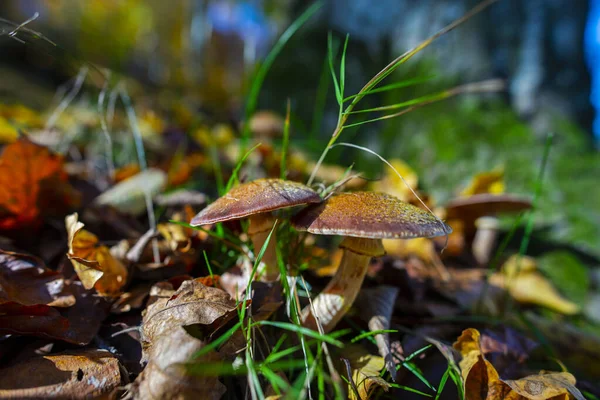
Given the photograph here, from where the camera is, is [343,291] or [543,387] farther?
[343,291]

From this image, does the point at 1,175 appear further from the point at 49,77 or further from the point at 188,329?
the point at 49,77

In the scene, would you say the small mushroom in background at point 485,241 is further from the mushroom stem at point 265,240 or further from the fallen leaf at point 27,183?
the fallen leaf at point 27,183

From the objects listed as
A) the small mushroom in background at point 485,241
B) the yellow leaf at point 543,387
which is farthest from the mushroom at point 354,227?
the small mushroom in background at point 485,241

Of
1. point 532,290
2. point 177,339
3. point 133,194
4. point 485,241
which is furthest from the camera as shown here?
point 485,241

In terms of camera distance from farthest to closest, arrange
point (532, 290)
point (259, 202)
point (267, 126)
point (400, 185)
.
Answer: point (267, 126), point (400, 185), point (532, 290), point (259, 202)

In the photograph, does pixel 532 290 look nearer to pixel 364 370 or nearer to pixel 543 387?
pixel 543 387

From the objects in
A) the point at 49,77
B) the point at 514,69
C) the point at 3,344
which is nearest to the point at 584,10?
the point at 514,69

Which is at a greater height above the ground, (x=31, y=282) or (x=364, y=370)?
(x=31, y=282)

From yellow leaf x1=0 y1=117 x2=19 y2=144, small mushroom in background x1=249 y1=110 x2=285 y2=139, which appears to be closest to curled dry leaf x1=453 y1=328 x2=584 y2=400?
yellow leaf x1=0 y1=117 x2=19 y2=144

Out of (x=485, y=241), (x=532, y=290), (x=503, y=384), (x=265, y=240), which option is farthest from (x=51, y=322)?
(x=485, y=241)
